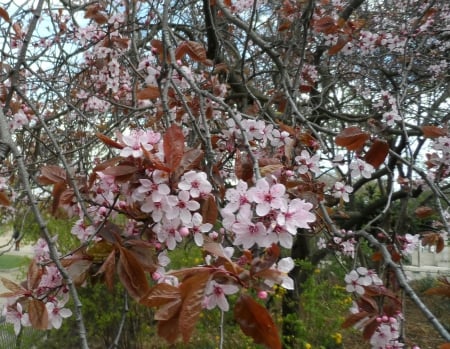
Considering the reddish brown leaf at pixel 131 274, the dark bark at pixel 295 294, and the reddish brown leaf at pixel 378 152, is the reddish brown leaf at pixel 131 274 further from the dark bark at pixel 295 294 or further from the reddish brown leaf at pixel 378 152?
the dark bark at pixel 295 294

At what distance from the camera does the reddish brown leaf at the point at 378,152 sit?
56.7 inches

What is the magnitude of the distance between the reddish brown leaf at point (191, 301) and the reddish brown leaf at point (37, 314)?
437 mm

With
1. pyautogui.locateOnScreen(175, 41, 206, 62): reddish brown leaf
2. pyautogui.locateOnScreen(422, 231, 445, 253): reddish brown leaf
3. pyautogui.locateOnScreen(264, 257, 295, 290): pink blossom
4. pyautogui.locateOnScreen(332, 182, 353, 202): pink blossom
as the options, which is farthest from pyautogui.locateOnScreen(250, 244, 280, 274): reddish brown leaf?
pyautogui.locateOnScreen(422, 231, 445, 253): reddish brown leaf

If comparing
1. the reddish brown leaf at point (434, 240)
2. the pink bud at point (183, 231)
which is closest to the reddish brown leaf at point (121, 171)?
the pink bud at point (183, 231)

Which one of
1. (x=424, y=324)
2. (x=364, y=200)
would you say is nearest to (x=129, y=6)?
(x=424, y=324)

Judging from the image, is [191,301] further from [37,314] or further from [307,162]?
[307,162]

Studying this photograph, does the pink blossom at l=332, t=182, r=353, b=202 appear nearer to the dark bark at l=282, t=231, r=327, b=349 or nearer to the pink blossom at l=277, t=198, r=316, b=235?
the dark bark at l=282, t=231, r=327, b=349

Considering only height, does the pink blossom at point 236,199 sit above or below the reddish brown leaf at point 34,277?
above

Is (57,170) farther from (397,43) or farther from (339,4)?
(397,43)

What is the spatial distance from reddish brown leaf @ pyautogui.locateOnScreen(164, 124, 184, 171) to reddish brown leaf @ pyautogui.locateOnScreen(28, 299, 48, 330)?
0.44 meters

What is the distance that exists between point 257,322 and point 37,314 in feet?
1.71

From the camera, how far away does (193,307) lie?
0.65m

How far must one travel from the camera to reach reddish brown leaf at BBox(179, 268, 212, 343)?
648 millimetres

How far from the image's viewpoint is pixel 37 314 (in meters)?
0.94
